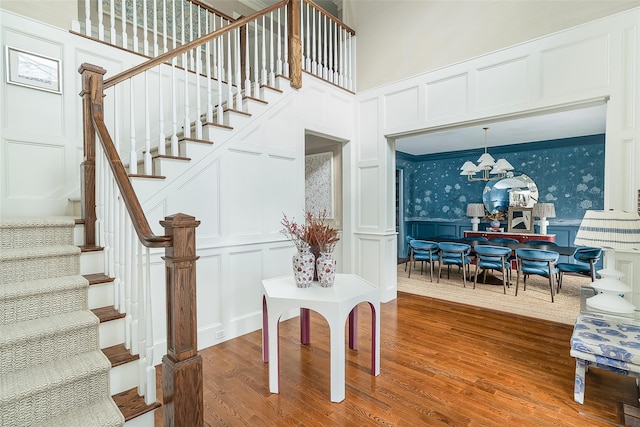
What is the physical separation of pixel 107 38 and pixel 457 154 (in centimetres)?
742

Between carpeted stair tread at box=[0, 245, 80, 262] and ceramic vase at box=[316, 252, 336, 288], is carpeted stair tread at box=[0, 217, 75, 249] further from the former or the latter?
ceramic vase at box=[316, 252, 336, 288]

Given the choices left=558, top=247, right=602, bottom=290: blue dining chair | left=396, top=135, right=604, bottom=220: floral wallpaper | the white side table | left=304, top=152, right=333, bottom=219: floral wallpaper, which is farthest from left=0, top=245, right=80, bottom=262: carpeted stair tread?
left=396, top=135, right=604, bottom=220: floral wallpaper

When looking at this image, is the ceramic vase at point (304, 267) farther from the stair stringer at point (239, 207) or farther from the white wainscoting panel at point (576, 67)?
the white wainscoting panel at point (576, 67)

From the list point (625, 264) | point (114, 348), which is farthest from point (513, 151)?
point (114, 348)

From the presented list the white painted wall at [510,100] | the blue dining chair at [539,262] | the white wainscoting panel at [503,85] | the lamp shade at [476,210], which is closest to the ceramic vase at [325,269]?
the white painted wall at [510,100]

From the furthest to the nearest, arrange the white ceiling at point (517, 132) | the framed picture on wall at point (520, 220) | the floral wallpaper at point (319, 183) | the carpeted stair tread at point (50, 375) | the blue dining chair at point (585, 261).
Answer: the framed picture on wall at point (520, 220) < the white ceiling at point (517, 132) < the floral wallpaper at point (319, 183) < the blue dining chair at point (585, 261) < the carpeted stair tread at point (50, 375)

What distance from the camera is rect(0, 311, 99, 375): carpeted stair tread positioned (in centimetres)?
144

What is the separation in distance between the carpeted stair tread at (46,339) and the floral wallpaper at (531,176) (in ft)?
24.8

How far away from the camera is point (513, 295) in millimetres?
4668

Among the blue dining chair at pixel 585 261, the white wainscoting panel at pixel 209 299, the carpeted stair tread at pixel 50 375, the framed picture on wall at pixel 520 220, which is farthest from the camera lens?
the framed picture on wall at pixel 520 220

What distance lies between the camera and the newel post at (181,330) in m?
1.37

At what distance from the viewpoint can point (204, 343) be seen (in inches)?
114

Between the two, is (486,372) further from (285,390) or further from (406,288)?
(406,288)

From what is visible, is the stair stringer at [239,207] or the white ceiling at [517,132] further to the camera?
the white ceiling at [517,132]
